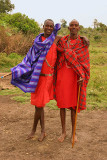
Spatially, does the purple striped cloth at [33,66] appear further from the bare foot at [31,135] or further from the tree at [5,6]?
the tree at [5,6]

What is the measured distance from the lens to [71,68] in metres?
3.05

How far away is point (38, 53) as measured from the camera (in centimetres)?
298

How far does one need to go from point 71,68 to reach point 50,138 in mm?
1145

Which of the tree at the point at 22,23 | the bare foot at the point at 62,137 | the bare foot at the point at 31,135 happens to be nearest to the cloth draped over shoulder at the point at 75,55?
the bare foot at the point at 62,137

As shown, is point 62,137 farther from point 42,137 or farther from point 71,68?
point 71,68

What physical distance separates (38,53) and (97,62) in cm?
826

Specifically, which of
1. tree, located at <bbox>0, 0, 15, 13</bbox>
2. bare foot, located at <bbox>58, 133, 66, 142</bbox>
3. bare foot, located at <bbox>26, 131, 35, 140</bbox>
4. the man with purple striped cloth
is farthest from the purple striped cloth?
tree, located at <bbox>0, 0, 15, 13</bbox>

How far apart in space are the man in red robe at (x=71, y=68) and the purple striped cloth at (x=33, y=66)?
0.20m

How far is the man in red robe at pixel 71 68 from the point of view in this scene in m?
2.97

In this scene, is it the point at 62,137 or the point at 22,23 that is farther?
the point at 22,23

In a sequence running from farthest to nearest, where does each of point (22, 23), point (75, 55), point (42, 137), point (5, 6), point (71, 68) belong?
1. point (5, 6)
2. point (22, 23)
3. point (42, 137)
4. point (71, 68)
5. point (75, 55)

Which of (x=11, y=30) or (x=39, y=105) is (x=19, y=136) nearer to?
(x=39, y=105)

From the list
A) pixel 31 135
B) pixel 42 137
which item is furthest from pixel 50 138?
pixel 31 135

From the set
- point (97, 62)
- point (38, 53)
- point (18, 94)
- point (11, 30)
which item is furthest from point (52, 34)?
point (11, 30)
